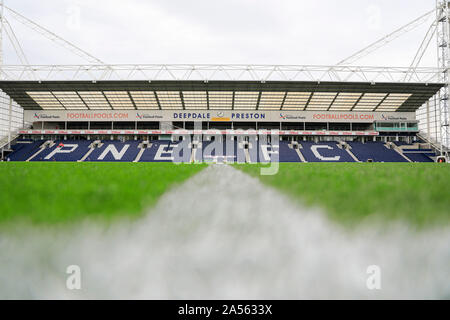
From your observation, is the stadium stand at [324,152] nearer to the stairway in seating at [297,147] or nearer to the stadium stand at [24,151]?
the stairway in seating at [297,147]

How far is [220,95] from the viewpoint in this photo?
1570 inches

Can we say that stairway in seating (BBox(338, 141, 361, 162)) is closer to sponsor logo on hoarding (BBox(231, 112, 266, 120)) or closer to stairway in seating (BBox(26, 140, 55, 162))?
sponsor logo on hoarding (BBox(231, 112, 266, 120))

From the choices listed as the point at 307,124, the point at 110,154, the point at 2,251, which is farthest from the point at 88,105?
the point at 2,251

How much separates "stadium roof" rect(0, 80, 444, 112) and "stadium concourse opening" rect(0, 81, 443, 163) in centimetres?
16

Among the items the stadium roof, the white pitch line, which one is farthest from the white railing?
the white pitch line

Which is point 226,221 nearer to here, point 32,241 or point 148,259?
point 148,259

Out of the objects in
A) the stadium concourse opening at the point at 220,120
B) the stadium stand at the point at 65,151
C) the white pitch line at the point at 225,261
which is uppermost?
the stadium concourse opening at the point at 220,120

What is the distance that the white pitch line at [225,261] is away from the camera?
66cm

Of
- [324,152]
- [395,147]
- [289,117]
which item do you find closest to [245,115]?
[289,117]

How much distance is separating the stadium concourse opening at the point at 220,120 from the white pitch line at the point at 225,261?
118ft

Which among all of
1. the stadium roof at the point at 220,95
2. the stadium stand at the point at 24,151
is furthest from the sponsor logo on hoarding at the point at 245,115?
the stadium stand at the point at 24,151

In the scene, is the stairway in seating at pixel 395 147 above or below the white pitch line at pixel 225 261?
above

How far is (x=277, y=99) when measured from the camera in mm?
40625
